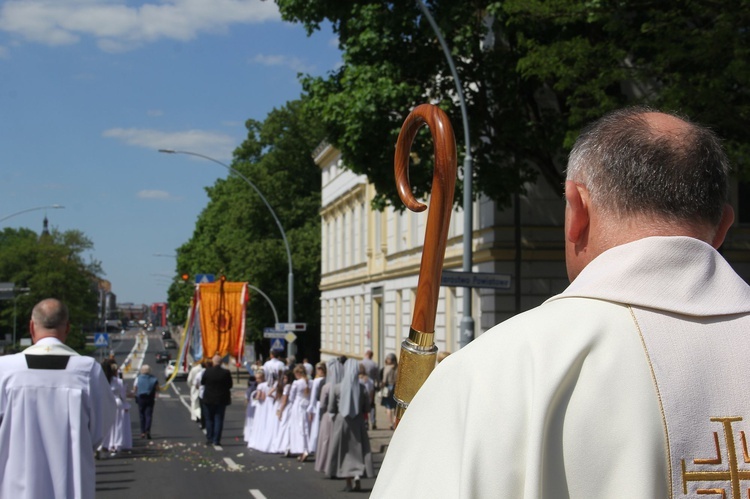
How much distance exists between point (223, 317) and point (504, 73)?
38.4 feet

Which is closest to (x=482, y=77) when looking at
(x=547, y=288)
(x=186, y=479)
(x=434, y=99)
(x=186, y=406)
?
(x=434, y=99)

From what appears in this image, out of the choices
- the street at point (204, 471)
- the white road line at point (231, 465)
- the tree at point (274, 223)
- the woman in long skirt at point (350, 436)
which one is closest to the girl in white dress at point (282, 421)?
the street at point (204, 471)

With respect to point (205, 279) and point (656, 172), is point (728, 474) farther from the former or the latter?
point (205, 279)

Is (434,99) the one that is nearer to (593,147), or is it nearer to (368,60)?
(368,60)

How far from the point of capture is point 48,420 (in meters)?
6.71

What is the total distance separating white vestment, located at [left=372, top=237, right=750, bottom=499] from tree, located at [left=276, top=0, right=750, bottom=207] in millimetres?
14125

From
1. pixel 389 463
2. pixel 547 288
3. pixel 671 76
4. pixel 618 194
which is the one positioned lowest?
pixel 389 463

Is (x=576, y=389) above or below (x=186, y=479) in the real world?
above

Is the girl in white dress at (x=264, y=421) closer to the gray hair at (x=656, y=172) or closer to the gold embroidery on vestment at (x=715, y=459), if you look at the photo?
the gray hair at (x=656, y=172)

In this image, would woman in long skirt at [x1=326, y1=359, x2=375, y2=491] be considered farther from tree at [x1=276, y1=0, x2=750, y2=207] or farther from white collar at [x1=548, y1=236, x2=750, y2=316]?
white collar at [x1=548, y1=236, x2=750, y2=316]

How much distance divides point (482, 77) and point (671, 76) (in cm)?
671

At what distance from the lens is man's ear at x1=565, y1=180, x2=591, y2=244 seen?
193 cm

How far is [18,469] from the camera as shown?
21.8 ft

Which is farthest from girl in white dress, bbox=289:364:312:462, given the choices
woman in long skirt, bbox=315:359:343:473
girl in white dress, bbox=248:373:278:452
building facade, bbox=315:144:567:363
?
building facade, bbox=315:144:567:363
